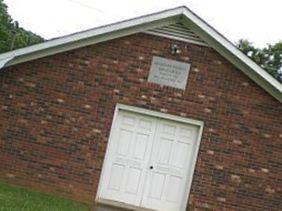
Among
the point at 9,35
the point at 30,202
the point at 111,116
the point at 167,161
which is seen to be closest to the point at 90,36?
→ the point at 111,116

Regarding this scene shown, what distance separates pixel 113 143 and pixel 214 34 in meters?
3.57

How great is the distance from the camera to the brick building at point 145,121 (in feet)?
46.4

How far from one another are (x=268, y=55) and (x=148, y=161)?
35375 millimetres

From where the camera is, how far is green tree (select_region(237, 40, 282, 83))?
154ft

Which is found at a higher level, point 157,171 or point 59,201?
point 157,171

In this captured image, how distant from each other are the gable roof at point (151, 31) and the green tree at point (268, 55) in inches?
1309

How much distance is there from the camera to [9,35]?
2648 inches

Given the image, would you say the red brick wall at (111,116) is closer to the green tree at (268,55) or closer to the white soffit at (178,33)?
the white soffit at (178,33)

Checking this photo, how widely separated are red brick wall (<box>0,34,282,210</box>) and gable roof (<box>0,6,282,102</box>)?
170 mm

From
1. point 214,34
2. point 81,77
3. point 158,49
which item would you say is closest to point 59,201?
point 81,77

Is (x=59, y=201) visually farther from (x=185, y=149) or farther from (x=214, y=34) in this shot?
(x=214, y=34)

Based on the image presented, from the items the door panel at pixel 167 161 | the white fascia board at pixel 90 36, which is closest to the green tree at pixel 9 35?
the white fascia board at pixel 90 36

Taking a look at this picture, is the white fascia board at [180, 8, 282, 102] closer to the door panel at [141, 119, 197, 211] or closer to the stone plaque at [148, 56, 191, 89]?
the stone plaque at [148, 56, 191, 89]

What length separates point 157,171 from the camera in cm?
1442
